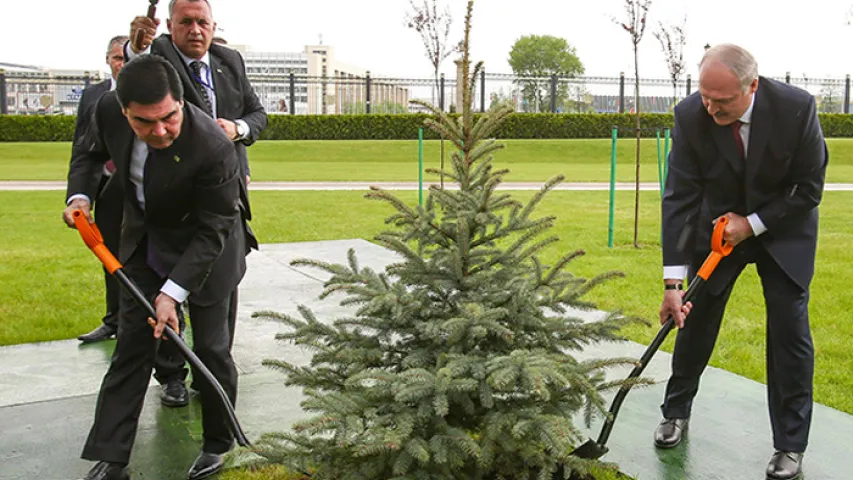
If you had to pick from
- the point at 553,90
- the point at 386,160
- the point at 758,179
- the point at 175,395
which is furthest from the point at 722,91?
the point at 553,90

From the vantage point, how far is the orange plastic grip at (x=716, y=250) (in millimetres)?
3631

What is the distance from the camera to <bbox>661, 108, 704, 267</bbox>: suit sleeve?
3.84 metres

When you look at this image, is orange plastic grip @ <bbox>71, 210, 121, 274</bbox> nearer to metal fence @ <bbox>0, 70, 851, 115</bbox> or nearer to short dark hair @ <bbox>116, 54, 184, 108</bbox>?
short dark hair @ <bbox>116, 54, 184, 108</bbox>

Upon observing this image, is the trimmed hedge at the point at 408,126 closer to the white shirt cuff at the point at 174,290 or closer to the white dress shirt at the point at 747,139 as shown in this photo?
the white dress shirt at the point at 747,139

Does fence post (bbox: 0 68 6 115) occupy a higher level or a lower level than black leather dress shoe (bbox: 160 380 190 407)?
higher

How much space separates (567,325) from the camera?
323 cm

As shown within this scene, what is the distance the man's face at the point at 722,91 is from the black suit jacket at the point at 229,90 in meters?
2.38

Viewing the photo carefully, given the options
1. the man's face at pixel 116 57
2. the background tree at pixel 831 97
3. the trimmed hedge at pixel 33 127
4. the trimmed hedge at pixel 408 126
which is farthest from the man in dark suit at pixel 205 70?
the background tree at pixel 831 97

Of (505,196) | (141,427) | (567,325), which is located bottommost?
(141,427)

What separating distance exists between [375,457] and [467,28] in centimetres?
172

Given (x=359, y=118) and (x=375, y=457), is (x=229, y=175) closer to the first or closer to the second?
(x=375, y=457)

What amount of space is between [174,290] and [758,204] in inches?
102

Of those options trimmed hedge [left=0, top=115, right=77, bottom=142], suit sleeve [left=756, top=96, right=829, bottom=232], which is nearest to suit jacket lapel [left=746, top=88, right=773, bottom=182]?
suit sleeve [left=756, top=96, right=829, bottom=232]

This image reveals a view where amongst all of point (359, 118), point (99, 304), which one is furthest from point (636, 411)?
point (359, 118)
